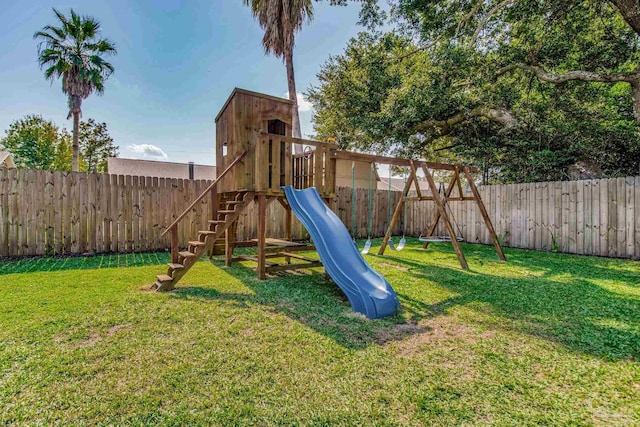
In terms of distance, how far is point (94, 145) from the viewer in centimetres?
2547

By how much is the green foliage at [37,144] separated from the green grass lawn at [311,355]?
24.4 m

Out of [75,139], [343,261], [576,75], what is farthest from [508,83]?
[75,139]

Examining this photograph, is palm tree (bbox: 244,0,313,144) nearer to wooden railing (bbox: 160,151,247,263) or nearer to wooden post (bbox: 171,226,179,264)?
wooden railing (bbox: 160,151,247,263)

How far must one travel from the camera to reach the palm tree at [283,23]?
11883mm

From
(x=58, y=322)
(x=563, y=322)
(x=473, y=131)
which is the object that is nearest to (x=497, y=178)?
(x=473, y=131)

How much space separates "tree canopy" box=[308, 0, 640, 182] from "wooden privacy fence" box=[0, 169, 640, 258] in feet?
7.38

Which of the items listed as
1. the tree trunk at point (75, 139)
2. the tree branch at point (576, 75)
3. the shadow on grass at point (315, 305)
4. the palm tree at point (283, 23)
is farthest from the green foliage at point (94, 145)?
the tree branch at point (576, 75)

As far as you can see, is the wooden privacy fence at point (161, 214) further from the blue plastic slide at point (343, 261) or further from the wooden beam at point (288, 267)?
the blue plastic slide at point (343, 261)

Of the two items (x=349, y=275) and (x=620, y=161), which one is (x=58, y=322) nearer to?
(x=349, y=275)

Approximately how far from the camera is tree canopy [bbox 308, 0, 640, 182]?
8.35 m

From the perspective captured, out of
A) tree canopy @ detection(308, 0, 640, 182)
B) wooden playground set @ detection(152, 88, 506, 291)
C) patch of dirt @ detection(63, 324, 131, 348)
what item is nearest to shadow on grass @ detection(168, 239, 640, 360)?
wooden playground set @ detection(152, 88, 506, 291)

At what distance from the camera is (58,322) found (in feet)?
9.71

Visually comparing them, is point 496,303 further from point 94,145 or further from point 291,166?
point 94,145

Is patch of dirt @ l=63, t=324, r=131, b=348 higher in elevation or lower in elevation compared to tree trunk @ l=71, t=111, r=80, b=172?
lower
